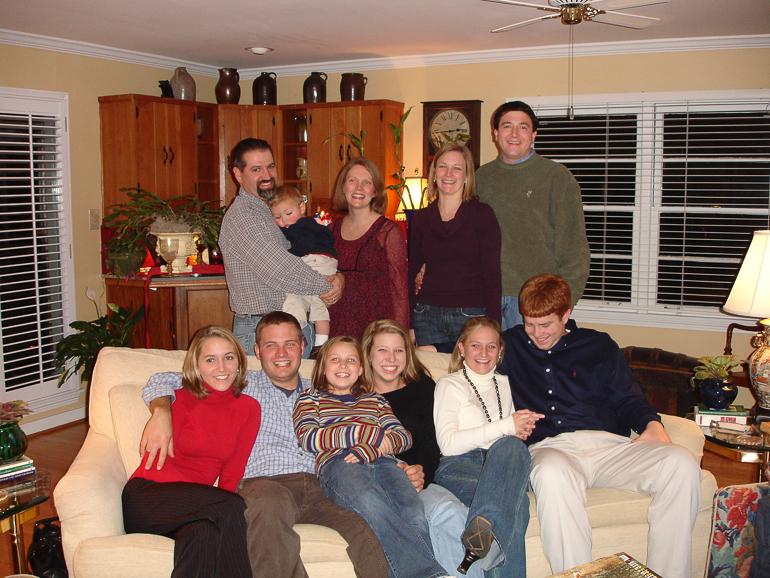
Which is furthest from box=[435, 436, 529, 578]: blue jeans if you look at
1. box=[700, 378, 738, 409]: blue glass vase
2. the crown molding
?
the crown molding

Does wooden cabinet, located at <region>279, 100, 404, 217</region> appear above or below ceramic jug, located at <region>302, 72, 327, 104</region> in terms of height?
below

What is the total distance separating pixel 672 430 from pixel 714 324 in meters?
2.78

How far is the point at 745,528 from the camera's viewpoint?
2.27 metres

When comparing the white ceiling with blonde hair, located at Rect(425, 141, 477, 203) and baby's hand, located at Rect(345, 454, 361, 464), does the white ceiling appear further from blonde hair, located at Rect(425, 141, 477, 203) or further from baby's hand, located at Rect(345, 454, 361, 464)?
baby's hand, located at Rect(345, 454, 361, 464)

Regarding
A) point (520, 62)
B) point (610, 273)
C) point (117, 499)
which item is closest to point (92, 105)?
point (520, 62)

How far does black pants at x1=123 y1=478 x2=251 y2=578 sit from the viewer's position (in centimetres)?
191

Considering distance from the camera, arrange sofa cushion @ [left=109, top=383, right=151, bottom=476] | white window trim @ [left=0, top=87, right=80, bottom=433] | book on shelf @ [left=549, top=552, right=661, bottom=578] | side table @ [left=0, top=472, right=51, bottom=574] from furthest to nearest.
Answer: white window trim @ [left=0, top=87, right=80, bottom=433]
sofa cushion @ [left=109, top=383, right=151, bottom=476]
side table @ [left=0, top=472, right=51, bottom=574]
book on shelf @ [left=549, top=552, right=661, bottom=578]

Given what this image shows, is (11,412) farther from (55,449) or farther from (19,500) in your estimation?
(55,449)

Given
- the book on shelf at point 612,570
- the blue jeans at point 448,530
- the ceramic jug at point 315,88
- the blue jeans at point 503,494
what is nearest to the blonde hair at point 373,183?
the blue jeans at point 503,494

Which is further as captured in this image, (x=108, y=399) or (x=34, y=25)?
(x=34, y=25)

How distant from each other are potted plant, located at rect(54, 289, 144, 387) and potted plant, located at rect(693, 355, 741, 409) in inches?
136

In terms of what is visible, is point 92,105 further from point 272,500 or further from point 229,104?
point 272,500

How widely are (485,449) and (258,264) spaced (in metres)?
1.17

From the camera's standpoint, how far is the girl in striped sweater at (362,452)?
2031 mm
